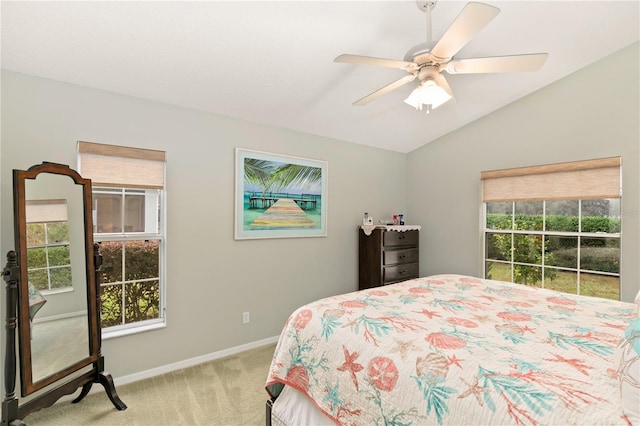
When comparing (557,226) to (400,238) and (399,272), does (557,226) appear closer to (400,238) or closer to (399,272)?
(400,238)

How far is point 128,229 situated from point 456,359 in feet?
8.31

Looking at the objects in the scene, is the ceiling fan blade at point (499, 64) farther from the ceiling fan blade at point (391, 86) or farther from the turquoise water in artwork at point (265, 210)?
the turquoise water in artwork at point (265, 210)

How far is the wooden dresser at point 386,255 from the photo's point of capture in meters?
3.74

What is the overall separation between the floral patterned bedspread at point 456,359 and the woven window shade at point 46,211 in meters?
1.68

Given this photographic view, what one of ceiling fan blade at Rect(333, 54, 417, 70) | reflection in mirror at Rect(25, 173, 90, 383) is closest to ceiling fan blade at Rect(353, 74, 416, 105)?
ceiling fan blade at Rect(333, 54, 417, 70)

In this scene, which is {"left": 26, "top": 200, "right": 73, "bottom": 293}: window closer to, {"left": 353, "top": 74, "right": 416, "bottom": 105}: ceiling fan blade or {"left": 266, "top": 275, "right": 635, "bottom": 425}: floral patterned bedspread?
{"left": 266, "top": 275, "right": 635, "bottom": 425}: floral patterned bedspread

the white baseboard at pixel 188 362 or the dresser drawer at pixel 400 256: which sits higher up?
the dresser drawer at pixel 400 256

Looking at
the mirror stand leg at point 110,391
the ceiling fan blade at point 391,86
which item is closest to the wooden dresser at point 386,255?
the ceiling fan blade at point 391,86

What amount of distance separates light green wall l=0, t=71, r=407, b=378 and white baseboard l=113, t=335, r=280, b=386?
4cm

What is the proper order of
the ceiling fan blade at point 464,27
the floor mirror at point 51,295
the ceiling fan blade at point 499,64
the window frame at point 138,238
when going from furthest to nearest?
the window frame at point 138,238
the floor mirror at point 51,295
the ceiling fan blade at point 499,64
the ceiling fan blade at point 464,27

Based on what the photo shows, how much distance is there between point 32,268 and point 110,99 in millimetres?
1301

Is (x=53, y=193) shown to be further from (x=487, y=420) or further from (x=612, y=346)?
(x=612, y=346)

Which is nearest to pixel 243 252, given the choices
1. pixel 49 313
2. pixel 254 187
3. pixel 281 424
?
pixel 254 187

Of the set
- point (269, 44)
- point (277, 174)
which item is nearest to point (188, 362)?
point (277, 174)
